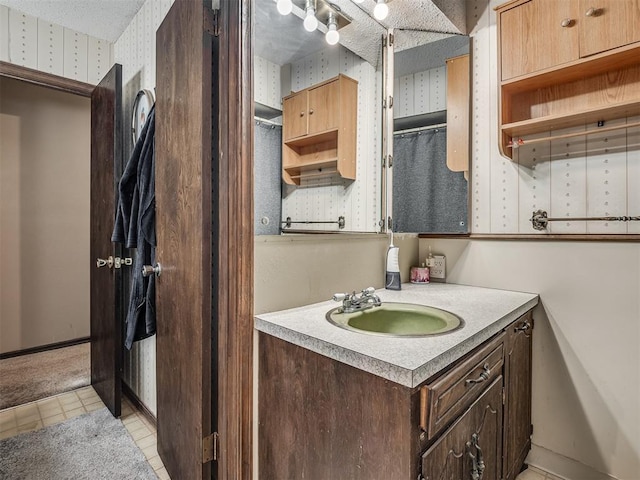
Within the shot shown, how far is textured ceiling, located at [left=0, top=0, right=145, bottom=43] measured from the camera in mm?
2158

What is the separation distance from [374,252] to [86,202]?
3059 mm

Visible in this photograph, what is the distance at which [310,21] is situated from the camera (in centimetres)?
146

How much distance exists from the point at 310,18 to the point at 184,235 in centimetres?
102

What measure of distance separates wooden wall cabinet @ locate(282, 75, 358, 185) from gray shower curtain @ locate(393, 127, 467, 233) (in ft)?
1.20

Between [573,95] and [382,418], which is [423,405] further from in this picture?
[573,95]

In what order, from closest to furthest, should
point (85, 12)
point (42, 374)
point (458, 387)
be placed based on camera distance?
point (458, 387), point (85, 12), point (42, 374)

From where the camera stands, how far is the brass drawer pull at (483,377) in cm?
101

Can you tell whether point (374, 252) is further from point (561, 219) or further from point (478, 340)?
point (561, 219)

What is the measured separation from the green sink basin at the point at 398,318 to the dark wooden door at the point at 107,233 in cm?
155

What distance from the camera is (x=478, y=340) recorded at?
104cm

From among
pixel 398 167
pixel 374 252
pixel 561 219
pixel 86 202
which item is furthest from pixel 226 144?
pixel 86 202

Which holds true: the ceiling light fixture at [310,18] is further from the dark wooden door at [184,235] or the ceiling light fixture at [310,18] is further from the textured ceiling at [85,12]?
the textured ceiling at [85,12]

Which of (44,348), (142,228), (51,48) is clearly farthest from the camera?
(44,348)

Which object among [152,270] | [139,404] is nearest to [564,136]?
[152,270]
